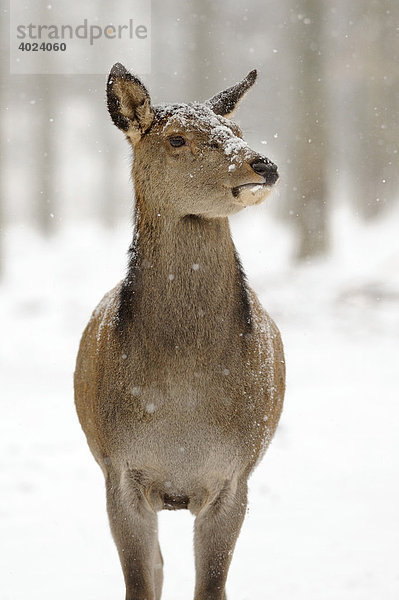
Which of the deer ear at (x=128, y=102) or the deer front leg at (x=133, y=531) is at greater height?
the deer ear at (x=128, y=102)

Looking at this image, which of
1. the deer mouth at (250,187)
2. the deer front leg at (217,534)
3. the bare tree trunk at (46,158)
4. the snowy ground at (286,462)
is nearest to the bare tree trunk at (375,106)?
the snowy ground at (286,462)

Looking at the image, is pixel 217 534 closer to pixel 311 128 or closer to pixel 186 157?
pixel 186 157

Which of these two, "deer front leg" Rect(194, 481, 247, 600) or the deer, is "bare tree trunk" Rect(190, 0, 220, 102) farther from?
"deer front leg" Rect(194, 481, 247, 600)

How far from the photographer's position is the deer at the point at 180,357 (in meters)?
3.79

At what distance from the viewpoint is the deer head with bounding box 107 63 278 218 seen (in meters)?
3.61

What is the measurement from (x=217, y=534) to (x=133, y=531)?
40 centimetres

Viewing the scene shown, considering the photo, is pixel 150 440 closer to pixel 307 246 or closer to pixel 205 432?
pixel 205 432

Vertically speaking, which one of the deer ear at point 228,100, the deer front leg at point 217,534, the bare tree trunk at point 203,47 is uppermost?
the bare tree trunk at point 203,47

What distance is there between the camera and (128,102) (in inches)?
155

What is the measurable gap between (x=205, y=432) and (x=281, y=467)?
4236mm

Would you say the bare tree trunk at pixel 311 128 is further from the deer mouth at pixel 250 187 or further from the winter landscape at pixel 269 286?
the deer mouth at pixel 250 187

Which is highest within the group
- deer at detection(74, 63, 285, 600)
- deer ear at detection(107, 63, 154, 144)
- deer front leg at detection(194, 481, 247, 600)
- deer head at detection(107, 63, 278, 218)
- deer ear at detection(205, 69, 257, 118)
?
deer ear at detection(205, 69, 257, 118)

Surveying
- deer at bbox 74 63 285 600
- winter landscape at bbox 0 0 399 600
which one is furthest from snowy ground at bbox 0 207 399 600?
deer at bbox 74 63 285 600

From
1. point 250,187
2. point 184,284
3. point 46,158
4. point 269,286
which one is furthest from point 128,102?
point 46,158
